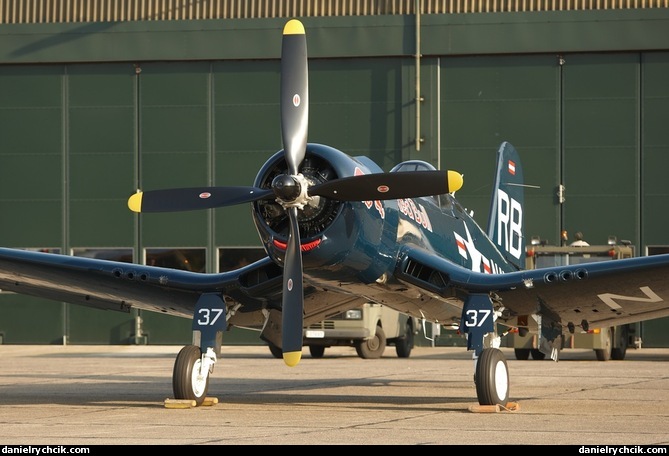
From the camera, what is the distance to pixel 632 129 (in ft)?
116

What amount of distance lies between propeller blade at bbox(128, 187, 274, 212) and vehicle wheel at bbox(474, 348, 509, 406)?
3.50 meters

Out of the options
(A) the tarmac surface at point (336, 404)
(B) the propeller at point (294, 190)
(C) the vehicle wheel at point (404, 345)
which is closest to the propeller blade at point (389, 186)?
(B) the propeller at point (294, 190)

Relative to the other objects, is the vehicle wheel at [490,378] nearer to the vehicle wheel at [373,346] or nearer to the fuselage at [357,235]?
the fuselage at [357,235]

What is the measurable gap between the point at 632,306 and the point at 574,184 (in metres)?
20.7

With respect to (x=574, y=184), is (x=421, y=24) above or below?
above

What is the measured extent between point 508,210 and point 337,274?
7.87m

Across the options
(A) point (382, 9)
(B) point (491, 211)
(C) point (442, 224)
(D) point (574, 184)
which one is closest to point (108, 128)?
(A) point (382, 9)

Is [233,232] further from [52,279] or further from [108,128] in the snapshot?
[52,279]

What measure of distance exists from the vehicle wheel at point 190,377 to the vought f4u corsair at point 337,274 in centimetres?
2

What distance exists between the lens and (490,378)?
13938 millimetres

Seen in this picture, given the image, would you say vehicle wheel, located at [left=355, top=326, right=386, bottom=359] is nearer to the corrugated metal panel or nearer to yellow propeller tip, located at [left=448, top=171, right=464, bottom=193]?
the corrugated metal panel

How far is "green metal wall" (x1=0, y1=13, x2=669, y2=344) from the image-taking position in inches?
1399

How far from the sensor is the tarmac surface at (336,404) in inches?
432

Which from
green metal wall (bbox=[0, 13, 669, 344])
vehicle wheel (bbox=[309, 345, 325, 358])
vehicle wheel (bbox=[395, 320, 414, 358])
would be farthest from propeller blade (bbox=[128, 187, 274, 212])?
green metal wall (bbox=[0, 13, 669, 344])
